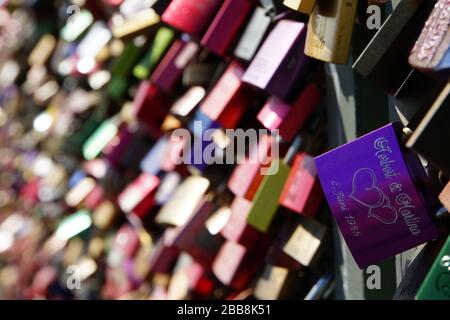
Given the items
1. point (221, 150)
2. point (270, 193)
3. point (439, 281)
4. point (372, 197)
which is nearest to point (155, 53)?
point (221, 150)

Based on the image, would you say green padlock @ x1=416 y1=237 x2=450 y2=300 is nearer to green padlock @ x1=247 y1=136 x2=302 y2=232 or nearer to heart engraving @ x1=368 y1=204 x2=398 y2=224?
heart engraving @ x1=368 y1=204 x2=398 y2=224

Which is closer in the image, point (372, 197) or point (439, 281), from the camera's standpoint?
point (439, 281)

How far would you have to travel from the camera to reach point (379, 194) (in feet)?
4.35

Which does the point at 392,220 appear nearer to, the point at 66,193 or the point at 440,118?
the point at 440,118

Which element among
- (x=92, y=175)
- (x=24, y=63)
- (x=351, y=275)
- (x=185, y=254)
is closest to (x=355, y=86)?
(x=351, y=275)

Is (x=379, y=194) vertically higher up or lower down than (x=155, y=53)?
higher up

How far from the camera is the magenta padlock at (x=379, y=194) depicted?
1.32 m

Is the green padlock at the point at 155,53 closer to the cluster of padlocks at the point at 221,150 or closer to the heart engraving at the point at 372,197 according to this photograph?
the cluster of padlocks at the point at 221,150

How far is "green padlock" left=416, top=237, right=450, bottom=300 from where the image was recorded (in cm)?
116

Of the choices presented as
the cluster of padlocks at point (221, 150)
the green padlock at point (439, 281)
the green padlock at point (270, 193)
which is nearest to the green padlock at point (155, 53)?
the cluster of padlocks at point (221, 150)

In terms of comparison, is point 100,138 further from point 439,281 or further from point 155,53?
point 439,281

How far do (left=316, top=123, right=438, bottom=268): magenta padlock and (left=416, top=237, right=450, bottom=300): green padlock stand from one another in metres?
0.16

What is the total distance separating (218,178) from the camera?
2590 millimetres

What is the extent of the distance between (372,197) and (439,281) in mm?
206
